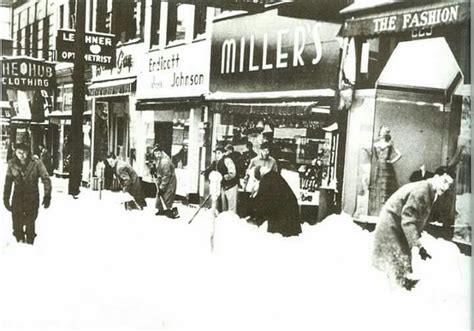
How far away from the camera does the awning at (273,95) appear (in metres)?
4.87

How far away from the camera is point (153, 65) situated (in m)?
6.12

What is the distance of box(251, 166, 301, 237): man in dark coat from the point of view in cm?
480

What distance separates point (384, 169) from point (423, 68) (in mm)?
765

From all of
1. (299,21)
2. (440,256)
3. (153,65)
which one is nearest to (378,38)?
(299,21)

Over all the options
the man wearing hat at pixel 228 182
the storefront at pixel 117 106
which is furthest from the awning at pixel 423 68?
the storefront at pixel 117 106

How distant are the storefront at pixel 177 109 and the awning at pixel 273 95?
15cm

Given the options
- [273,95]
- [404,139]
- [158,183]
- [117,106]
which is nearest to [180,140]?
[158,183]

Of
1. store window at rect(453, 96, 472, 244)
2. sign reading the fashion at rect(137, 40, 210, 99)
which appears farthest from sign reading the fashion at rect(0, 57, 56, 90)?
store window at rect(453, 96, 472, 244)

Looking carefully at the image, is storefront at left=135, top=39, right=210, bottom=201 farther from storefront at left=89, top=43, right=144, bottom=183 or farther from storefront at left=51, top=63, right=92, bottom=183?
storefront at left=51, top=63, right=92, bottom=183

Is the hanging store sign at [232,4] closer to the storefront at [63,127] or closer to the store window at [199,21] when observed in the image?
the store window at [199,21]

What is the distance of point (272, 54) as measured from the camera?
512cm

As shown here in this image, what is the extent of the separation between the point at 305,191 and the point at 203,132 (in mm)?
1258

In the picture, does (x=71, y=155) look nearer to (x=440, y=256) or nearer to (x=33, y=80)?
(x=33, y=80)

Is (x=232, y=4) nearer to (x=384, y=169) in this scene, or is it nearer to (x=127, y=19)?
(x=127, y=19)
